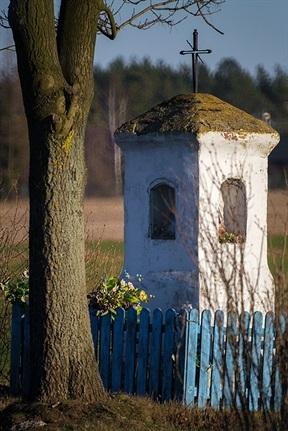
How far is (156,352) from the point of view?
884cm

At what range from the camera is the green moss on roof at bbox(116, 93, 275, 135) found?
9719 millimetres

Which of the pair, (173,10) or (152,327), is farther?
(173,10)

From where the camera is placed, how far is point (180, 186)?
32.2ft

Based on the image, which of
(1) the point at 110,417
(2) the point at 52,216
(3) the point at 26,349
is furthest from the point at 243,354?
(3) the point at 26,349

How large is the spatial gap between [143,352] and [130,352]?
14 centimetres

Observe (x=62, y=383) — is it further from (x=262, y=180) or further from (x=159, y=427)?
(x=262, y=180)

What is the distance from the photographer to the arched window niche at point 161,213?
33.1ft

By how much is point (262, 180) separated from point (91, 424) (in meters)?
3.65

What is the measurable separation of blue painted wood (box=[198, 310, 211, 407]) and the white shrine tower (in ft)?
2.99

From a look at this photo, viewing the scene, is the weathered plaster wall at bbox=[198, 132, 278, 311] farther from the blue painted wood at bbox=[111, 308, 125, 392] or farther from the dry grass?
the dry grass

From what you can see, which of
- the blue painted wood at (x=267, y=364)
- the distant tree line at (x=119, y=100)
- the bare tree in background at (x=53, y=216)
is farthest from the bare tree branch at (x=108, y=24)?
the distant tree line at (x=119, y=100)

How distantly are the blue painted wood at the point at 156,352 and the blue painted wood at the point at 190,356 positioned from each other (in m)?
0.30

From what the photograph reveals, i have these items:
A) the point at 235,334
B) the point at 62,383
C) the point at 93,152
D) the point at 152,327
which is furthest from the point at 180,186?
the point at 93,152

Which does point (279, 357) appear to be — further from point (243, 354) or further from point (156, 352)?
point (156, 352)
